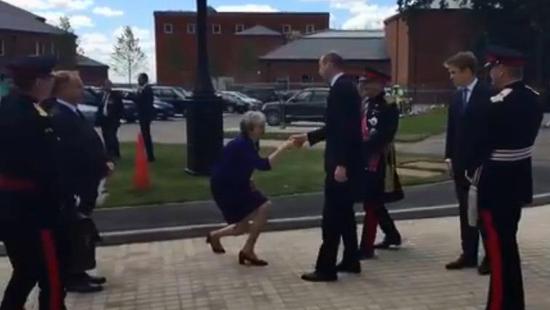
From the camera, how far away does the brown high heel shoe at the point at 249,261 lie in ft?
27.8

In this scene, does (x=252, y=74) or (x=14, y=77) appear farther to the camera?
(x=252, y=74)

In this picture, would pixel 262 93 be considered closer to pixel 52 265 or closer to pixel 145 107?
pixel 145 107

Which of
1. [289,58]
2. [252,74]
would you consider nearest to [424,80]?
[289,58]

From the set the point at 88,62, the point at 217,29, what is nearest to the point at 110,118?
the point at 88,62

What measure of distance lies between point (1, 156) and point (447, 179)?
32.8 ft

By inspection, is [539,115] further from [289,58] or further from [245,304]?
[289,58]

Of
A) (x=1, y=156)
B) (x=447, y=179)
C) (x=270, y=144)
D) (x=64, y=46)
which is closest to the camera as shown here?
(x=1, y=156)

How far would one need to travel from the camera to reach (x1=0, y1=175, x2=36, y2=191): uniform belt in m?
5.42

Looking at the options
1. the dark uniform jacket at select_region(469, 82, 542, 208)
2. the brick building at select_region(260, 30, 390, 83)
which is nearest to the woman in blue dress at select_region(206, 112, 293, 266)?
the dark uniform jacket at select_region(469, 82, 542, 208)

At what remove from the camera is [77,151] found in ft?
24.0

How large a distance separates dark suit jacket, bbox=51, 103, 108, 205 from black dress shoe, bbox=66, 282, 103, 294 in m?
0.83

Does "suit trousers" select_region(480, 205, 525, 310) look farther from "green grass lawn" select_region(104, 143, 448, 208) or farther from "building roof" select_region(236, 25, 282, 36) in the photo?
"building roof" select_region(236, 25, 282, 36)

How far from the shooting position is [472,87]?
780 cm

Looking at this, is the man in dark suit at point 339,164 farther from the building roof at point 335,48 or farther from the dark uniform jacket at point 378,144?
the building roof at point 335,48
